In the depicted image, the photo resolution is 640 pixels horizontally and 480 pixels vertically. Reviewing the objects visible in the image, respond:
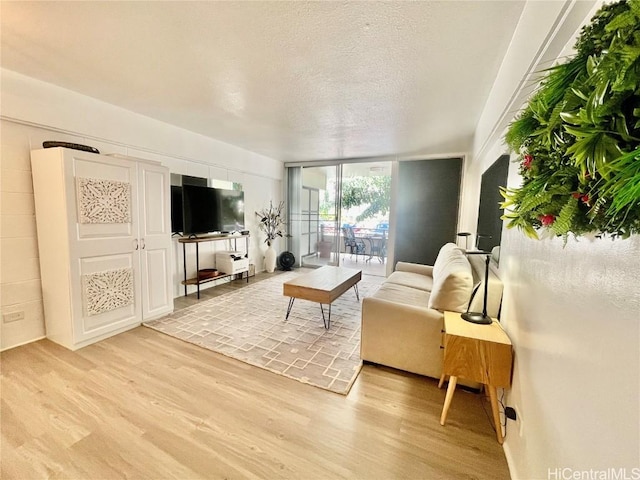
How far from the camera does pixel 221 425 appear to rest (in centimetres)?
167

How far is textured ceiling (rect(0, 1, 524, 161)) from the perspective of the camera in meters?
1.59

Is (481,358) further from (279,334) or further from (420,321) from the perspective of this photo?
(279,334)

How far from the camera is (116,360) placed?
233cm

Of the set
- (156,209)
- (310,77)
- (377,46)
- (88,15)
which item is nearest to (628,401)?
(377,46)

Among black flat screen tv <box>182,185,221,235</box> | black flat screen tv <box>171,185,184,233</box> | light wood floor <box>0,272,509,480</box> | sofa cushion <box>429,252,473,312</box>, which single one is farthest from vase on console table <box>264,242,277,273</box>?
sofa cushion <box>429,252,473,312</box>

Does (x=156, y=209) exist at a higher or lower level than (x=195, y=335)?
higher

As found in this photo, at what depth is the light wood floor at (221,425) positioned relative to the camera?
1.41m

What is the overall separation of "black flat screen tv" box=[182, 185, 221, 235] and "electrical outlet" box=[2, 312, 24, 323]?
1799 millimetres

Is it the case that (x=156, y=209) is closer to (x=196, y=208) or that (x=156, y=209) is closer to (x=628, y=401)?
(x=196, y=208)

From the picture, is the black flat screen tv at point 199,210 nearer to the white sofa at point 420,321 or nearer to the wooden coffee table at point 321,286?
the wooden coffee table at point 321,286

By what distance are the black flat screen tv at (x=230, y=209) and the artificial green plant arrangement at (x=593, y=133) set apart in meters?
4.30

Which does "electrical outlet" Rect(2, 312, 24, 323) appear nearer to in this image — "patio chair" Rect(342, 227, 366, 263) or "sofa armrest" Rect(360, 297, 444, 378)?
"sofa armrest" Rect(360, 297, 444, 378)

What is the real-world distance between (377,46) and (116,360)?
3.34m

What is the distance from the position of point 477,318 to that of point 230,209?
160 inches
